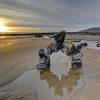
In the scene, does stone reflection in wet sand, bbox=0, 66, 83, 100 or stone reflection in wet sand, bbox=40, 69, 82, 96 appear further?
stone reflection in wet sand, bbox=40, 69, 82, 96

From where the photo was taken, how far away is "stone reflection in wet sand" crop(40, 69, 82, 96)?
8.04 metres

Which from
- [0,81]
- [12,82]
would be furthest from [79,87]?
[0,81]

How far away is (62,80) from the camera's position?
9.25 metres

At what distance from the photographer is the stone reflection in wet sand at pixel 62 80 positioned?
8.04m

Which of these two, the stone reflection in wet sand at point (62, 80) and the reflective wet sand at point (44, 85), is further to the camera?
the stone reflection in wet sand at point (62, 80)

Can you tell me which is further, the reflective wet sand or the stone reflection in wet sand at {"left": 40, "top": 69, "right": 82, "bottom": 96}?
the stone reflection in wet sand at {"left": 40, "top": 69, "right": 82, "bottom": 96}

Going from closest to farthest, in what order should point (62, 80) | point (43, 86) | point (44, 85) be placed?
1. point (43, 86)
2. point (44, 85)
3. point (62, 80)

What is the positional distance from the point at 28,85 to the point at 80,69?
362 cm

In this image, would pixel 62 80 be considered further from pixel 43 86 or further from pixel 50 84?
pixel 43 86

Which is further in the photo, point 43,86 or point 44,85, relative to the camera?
point 44,85

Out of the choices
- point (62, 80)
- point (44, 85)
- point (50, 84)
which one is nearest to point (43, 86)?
point (44, 85)

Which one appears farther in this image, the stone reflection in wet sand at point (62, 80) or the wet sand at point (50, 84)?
the stone reflection in wet sand at point (62, 80)

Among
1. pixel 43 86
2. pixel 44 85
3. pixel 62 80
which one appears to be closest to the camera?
pixel 43 86

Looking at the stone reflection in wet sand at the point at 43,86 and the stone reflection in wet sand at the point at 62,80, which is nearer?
the stone reflection in wet sand at the point at 43,86
